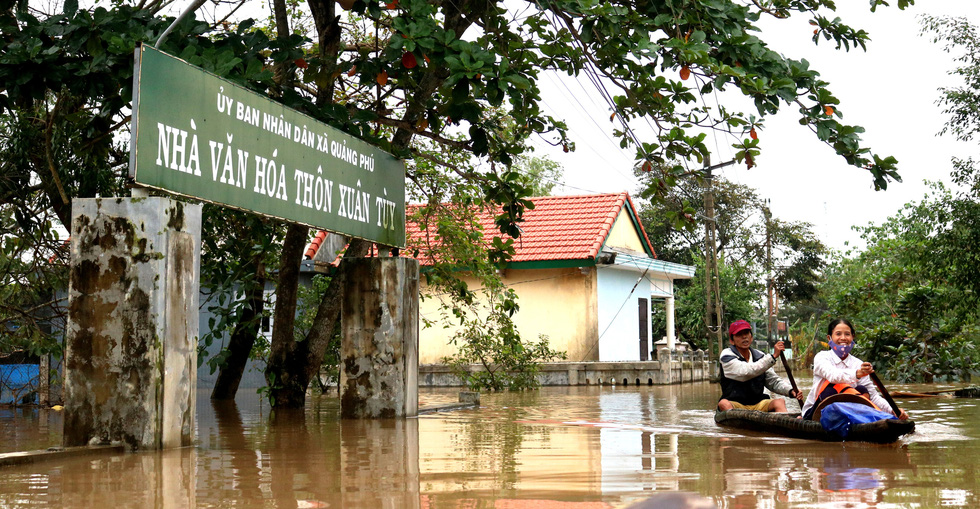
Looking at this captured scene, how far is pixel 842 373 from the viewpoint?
10.1 m

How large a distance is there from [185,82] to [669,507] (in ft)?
23.7

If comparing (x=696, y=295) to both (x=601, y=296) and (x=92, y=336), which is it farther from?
(x=92, y=336)

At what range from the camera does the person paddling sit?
10.1 meters

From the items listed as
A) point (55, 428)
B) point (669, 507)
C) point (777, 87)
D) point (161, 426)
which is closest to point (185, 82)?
point (161, 426)

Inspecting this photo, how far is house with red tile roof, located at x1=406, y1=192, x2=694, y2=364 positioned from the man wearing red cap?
14.7 metres

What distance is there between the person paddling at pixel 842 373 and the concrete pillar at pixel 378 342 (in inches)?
179

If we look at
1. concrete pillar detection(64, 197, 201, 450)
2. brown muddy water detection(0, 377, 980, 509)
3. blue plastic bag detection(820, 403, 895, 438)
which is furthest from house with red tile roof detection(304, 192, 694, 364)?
concrete pillar detection(64, 197, 201, 450)

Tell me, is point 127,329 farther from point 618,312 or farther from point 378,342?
point 618,312

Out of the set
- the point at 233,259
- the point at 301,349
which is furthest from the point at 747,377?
the point at 233,259

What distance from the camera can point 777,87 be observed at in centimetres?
925

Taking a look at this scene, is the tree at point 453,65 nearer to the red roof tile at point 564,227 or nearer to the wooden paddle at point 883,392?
the wooden paddle at point 883,392

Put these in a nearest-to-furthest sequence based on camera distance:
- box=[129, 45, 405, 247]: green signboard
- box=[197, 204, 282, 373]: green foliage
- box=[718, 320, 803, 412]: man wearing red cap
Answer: box=[129, 45, 405, 247]: green signboard → box=[718, 320, 803, 412]: man wearing red cap → box=[197, 204, 282, 373]: green foliage

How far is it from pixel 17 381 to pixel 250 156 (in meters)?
11.2

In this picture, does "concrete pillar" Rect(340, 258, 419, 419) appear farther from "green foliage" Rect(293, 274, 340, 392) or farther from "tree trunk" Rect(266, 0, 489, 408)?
"green foliage" Rect(293, 274, 340, 392)
